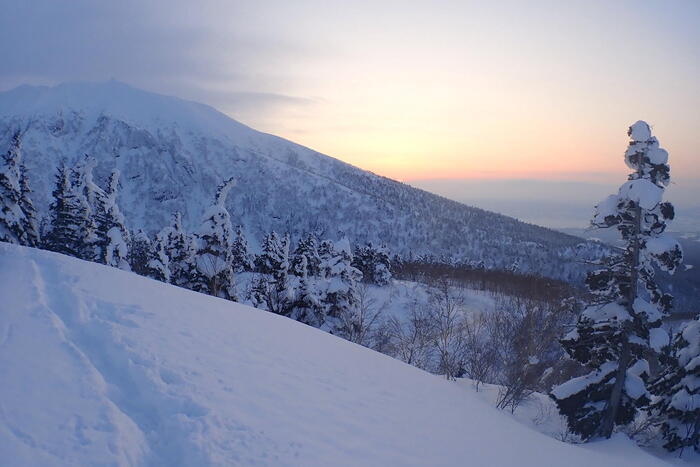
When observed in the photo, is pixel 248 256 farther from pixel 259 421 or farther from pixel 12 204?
pixel 259 421

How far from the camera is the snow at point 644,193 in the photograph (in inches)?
452

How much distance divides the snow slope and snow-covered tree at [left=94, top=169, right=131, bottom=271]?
1602 centimetres

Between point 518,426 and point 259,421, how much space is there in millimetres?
7976

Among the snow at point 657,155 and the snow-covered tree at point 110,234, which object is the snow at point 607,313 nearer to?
the snow at point 657,155

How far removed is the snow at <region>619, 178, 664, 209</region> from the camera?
452 inches

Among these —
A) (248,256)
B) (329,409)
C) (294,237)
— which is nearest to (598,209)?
(329,409)

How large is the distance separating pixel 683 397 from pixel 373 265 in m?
45.5

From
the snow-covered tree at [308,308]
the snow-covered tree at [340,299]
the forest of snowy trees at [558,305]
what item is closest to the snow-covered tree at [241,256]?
the forest of snowy trees at [558,305]

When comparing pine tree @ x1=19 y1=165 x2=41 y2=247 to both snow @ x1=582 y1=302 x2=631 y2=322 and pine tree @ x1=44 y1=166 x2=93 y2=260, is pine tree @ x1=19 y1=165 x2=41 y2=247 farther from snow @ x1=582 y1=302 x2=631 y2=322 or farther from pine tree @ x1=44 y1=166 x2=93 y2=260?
snow @ x1=582 y1=302 x2=631 y2=322

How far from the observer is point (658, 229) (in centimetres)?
1226

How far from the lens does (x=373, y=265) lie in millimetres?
59000

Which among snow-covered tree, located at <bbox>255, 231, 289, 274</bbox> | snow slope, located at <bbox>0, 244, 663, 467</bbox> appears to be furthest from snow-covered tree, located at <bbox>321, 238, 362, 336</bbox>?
snow slope, located at <bbox>0, 244, 663, 467</bbox>

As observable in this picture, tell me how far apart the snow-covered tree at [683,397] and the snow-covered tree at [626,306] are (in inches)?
54.9

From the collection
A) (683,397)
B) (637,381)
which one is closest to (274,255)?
(637,381)
